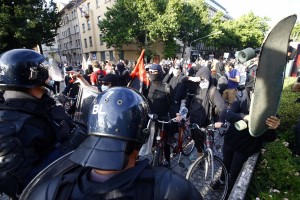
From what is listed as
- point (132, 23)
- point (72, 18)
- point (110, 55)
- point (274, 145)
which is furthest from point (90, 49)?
point (274, 145)

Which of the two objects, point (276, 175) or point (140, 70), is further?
point (140, 70)

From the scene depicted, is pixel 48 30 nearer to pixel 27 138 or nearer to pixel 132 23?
pixel 132 23

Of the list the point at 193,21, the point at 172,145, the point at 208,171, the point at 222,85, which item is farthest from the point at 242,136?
the point at 193,21

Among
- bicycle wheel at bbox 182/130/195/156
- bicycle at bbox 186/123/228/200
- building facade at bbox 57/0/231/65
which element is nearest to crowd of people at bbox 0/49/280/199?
bicycle at bbox 186/123/228/200

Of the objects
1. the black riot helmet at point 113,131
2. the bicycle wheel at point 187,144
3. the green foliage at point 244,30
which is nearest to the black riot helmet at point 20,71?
the black riot helmet at point 113,131

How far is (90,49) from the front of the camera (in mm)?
39750

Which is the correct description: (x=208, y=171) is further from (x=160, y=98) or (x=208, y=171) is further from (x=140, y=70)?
(x=140, y=70)

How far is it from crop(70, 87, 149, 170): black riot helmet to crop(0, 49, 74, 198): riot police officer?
29.0 inches

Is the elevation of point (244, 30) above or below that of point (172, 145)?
above

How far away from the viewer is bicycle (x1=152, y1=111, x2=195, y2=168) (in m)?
3.75

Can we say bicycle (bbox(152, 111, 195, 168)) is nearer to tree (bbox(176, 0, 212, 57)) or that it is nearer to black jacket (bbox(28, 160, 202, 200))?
black jacket (bbox(28, 160, 202, 200))

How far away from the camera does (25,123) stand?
1.66m

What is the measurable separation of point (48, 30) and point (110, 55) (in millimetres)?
14318

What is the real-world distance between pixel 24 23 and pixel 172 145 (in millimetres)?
20653
